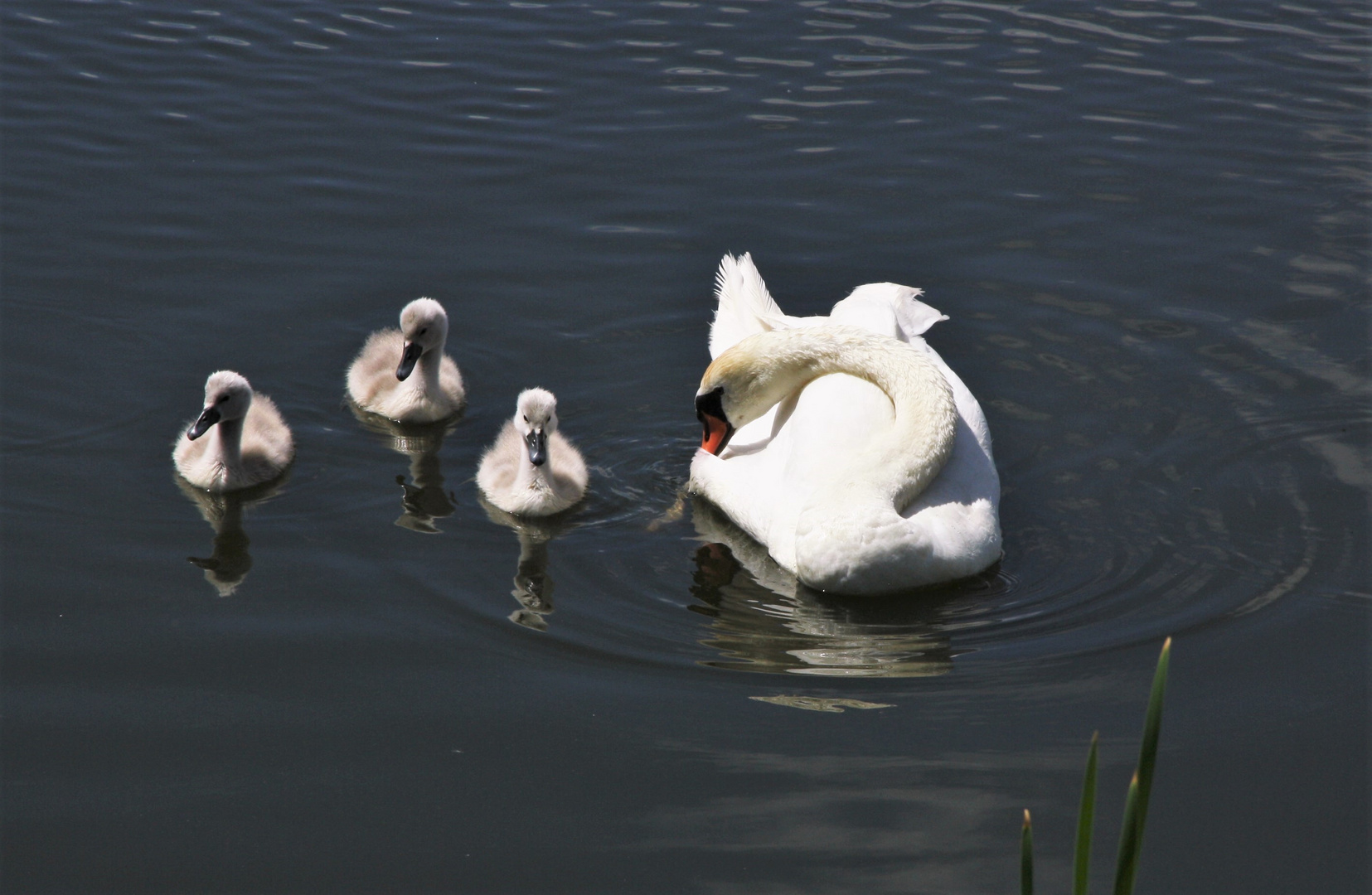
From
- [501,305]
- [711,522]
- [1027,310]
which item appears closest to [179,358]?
[501,305]

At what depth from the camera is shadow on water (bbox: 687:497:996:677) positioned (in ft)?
19.7

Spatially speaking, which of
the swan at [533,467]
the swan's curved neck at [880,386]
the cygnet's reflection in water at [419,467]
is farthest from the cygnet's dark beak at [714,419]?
the cygnet's reflection in water at [419,467]

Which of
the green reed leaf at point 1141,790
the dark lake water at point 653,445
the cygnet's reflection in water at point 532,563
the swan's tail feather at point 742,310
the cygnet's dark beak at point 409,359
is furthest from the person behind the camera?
the swan's tail feather at point 742,310

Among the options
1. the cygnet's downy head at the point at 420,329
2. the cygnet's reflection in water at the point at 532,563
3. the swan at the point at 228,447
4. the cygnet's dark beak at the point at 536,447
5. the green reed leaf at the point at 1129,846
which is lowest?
the cygnet's reflection in water at the point at 532,563

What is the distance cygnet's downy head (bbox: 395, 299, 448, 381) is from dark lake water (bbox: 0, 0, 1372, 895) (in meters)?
0.49

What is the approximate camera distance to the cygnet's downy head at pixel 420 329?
26.0ft

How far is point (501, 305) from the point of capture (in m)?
9.21

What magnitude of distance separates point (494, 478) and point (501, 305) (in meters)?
2.09

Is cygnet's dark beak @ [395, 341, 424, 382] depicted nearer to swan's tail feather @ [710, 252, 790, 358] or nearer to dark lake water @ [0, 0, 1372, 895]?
dark lake water @ [0, 0, 1372, 895]

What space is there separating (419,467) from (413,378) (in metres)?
0.55

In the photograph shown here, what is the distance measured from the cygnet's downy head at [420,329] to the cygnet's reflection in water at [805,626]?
200cm

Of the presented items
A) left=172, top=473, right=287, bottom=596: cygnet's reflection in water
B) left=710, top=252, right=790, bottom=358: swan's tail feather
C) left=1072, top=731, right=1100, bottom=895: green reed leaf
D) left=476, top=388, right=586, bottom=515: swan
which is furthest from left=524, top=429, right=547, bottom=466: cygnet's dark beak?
left=1072, top=731, right=1100, bottom=895: green reed leaf

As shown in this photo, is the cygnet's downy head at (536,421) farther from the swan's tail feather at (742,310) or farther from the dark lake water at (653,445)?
the swan's tail feather at (742,310)

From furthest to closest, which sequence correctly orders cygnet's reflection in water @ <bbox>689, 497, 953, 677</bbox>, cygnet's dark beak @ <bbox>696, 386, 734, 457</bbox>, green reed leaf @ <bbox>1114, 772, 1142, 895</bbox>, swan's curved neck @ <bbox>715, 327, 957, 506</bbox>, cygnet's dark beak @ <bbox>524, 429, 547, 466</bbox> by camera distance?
cygnet's dark beak @ <bbox>696, 386, 734, 457</bbox> < cygnet's dark beak @ <bbox>524, 429, 547, 466</bbox> < swan's curved neck @ <bbox>715, 327, 957, 506</bbox> < cygnet's reflection in water @ <bbox>689, 497, 953, 677</bbox> < green reed leaf @ <bbox>1114, 772, 1142, 895</bbox>
